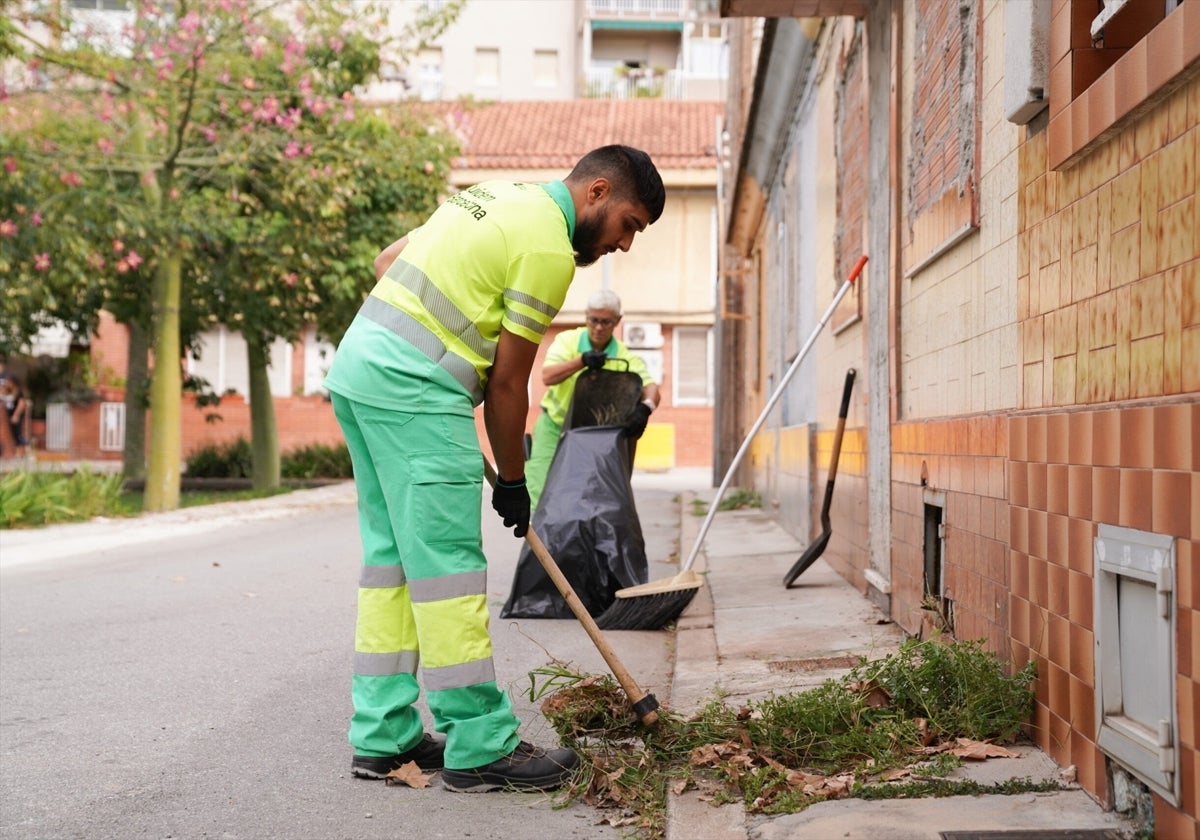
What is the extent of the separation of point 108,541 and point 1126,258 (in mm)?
9997

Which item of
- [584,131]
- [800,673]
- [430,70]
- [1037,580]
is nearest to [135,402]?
[800,673]

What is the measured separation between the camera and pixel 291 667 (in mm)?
5516

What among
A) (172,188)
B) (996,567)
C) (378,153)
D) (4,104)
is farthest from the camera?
(378,153)

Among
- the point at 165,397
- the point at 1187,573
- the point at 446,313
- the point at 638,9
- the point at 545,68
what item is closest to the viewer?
the point at 1187,573

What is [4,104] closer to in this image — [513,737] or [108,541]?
[108,541]

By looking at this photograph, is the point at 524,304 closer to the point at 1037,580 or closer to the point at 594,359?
the point at 1037,580

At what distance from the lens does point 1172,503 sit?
2.62 metres

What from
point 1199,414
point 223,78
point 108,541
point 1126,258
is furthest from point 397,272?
point 223,78

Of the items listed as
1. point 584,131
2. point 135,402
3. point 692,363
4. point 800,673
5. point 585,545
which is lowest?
point 800,673

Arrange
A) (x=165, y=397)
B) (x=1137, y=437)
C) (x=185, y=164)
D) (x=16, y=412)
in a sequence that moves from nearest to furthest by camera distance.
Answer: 1. (x=1137, y=437)
2. (x=185, y=164)
3. (x=165, y=397)
4. (x=16, y=412)

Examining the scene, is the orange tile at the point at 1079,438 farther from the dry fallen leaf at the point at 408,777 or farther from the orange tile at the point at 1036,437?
the dry fallen leaf at the point at 408,777

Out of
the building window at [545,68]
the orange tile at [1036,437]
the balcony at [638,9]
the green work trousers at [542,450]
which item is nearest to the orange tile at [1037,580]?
the orange tile at [1036,437]

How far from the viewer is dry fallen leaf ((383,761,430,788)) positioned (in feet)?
12.3

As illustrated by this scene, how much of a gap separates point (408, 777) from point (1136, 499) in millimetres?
2072
